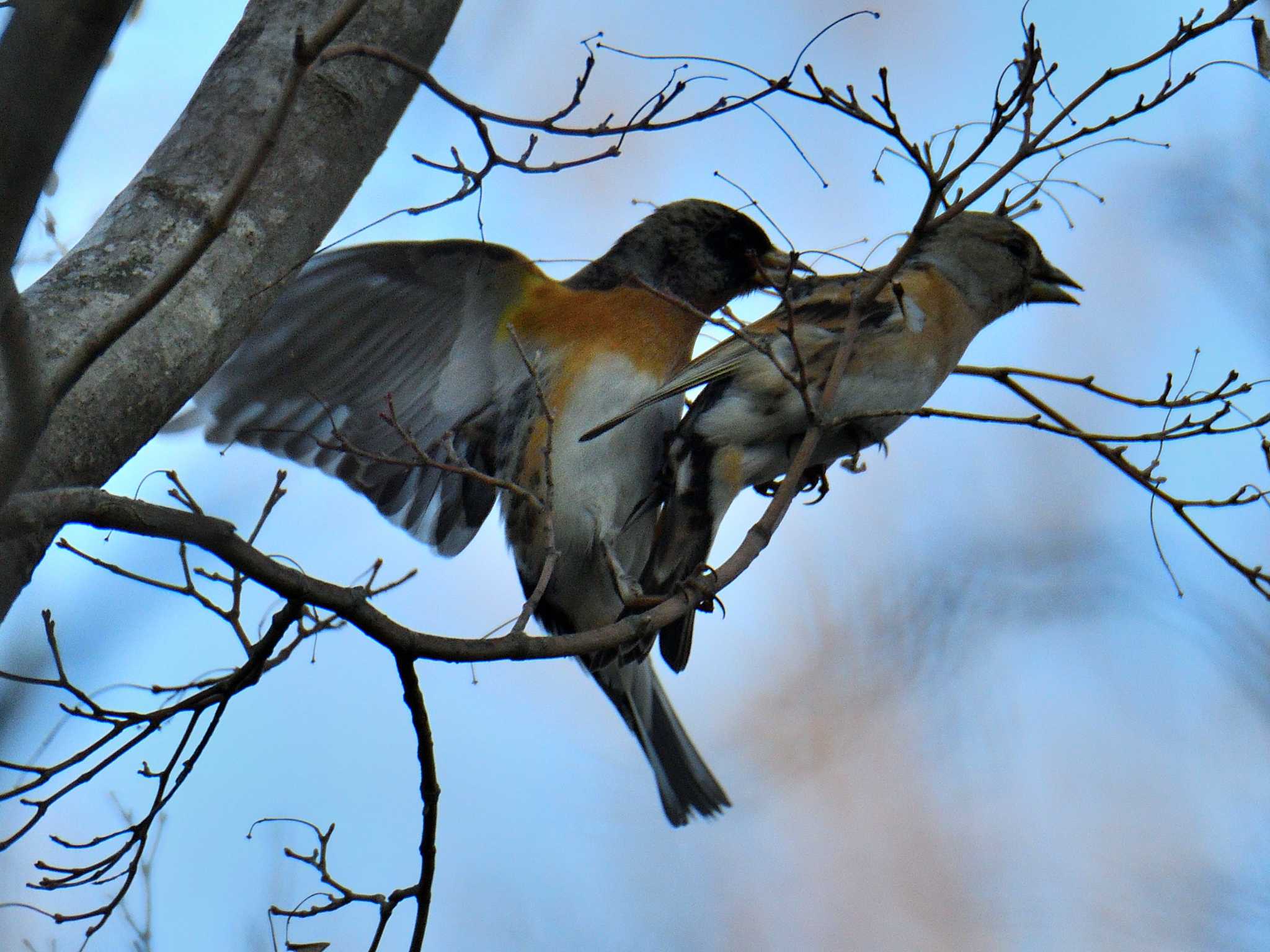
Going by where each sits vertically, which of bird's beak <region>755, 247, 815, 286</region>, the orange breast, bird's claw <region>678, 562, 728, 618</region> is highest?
bird's beak <region>755, 247, 815, 286</region>

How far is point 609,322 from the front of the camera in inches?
160

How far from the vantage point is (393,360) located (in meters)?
4.27

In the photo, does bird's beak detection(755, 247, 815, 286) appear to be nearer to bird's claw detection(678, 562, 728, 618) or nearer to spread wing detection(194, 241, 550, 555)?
spread wing detection(194, 241, 550, 555)

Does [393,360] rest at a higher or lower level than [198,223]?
higher

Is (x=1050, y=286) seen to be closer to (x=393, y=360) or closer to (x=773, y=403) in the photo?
(x=773, y=403)

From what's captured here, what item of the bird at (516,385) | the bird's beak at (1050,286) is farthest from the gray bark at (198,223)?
the bird's beak at (1050,286)

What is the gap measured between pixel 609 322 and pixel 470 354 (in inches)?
19.1

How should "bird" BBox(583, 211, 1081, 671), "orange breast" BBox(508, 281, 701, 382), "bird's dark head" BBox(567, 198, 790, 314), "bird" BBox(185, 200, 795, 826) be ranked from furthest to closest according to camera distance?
"bird's dark head" BBox(567, 198, 790, 314), "orange breast" BBox(508, 281, 701, 382), "bird" BBox(185, 200, 795, 826), "bird" BBox(583, 211, 1081, 671)

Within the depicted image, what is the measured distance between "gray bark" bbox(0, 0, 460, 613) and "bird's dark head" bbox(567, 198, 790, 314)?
42.3 inches

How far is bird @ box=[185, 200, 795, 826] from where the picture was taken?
3844 mm

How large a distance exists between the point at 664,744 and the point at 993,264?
1770 mm

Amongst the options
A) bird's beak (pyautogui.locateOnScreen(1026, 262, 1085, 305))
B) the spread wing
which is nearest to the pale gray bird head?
bird's beak (pyautogui.locateOnScreen(1026, 262, 1085, 305))

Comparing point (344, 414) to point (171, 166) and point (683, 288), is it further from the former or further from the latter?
point (171, 166)

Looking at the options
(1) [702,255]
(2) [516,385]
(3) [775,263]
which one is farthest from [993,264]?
(2) [516,385]
